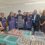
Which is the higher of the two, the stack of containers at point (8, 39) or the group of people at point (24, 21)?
the group of people at point (24, 21)

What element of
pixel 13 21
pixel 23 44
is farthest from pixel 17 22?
pixel 23 44

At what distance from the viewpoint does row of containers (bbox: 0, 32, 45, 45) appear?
1.00m

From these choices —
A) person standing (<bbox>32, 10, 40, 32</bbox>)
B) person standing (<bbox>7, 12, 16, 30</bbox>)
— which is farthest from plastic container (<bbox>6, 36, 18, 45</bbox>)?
person standing (<bbox>32, 10, 40, 32</bbox>)

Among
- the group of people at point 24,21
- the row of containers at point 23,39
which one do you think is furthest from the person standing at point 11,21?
the row of containers at point 23,39

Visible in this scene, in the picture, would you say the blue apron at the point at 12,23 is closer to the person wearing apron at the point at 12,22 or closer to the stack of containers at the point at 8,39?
the person wearing apron at the point at 12,22

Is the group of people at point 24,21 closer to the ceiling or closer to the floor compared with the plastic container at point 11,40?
closer to the ceiling

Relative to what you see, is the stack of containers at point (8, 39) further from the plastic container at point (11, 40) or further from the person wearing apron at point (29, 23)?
the person wearing apron at point (29, 23)

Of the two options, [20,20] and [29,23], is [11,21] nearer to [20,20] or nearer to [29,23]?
[20,20]

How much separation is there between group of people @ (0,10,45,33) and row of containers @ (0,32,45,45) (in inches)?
3.4

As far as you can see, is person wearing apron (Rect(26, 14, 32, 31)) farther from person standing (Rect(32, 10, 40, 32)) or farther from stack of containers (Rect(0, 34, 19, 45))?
stack of containers (Rect(0, 34, 19, 45))

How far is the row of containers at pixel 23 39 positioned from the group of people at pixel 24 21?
0.28ft

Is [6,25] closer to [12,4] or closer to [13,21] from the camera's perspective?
[13,21]

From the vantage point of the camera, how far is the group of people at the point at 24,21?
102 cm

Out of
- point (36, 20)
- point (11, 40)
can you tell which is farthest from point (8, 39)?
point (36, 20)
